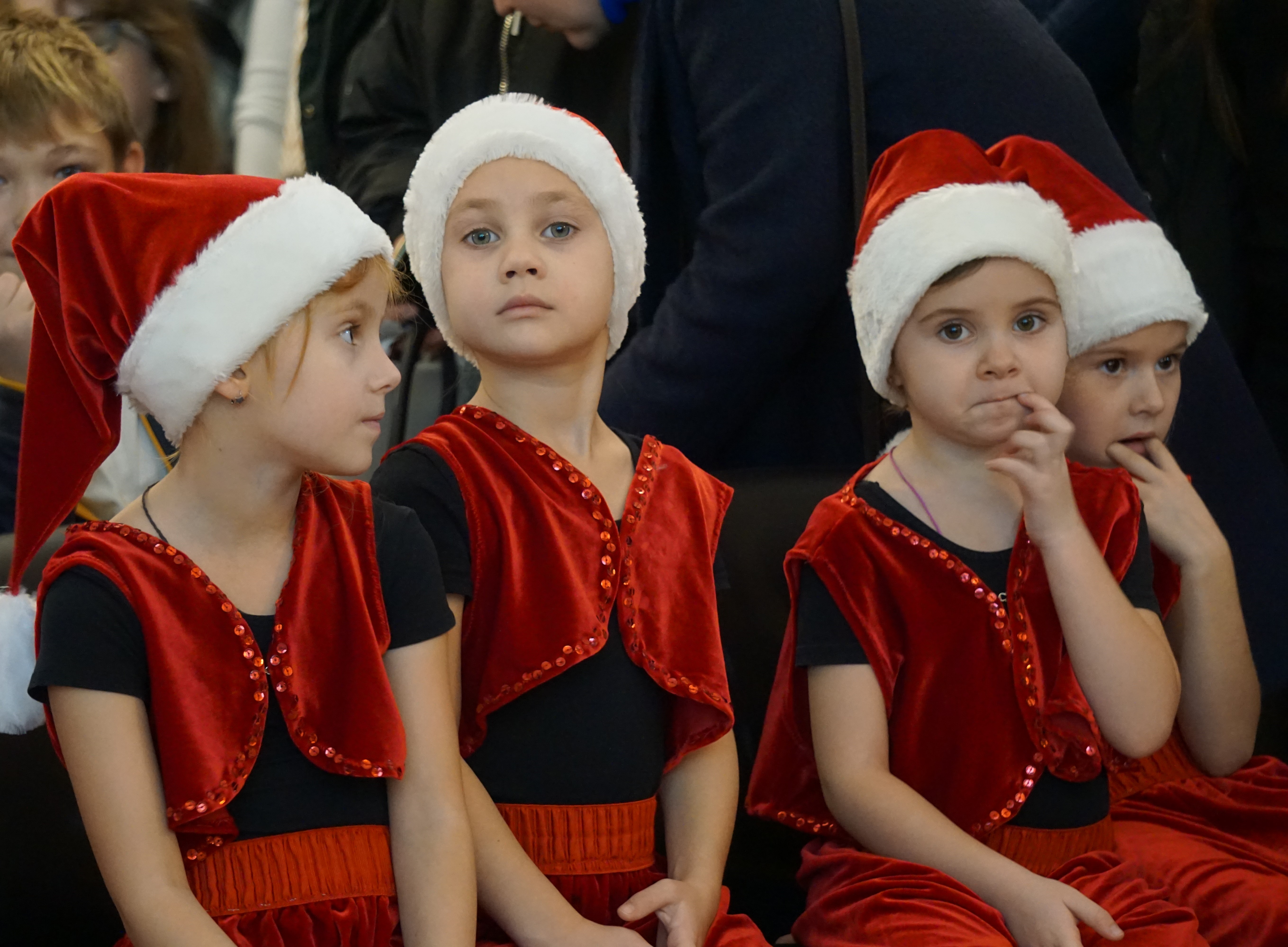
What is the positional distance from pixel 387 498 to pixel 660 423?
601 mm

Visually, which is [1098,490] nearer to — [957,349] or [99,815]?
[957,349]

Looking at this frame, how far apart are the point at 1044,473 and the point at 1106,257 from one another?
1.18ft

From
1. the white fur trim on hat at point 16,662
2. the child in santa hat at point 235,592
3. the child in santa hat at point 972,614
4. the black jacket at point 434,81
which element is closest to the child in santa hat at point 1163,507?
the child in santa hat at point 972,614

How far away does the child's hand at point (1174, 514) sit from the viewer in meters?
1.68

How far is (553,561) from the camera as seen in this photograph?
1.40 meters

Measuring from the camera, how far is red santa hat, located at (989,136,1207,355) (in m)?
1.66

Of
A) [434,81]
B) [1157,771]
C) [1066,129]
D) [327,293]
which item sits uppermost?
[434,81]

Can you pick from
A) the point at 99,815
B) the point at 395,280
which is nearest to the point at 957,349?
the point at 395,280

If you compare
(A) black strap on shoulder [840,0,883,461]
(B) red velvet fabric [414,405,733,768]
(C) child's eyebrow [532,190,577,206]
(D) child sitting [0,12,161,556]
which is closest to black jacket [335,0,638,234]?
(A) black strap on shoulder [840,0,883,461]

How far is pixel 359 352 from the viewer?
1.29 metres

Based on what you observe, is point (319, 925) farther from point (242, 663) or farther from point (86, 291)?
point (86, 291)

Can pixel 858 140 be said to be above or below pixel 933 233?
above

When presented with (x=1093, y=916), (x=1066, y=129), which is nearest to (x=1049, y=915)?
(x=1093, y=916)

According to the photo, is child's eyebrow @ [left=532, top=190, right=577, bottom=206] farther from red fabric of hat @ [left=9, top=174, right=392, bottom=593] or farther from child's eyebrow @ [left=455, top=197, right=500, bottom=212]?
red fabric of hat @ [left=9, top=174, right=392, bottom=593]
